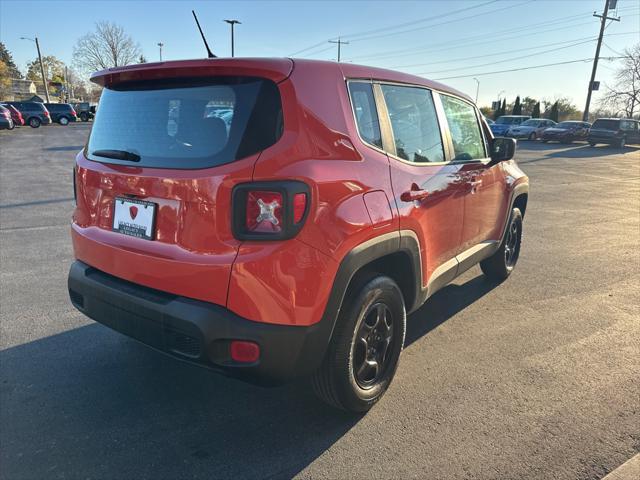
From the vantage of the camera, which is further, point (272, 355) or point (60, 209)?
point (60, 209)

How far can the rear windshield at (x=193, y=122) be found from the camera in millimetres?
2148

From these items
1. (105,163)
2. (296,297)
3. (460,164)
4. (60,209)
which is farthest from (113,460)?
(60,209)

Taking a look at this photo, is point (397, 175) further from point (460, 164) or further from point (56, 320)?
point (56, 320)

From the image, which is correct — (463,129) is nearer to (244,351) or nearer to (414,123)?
(414,123)

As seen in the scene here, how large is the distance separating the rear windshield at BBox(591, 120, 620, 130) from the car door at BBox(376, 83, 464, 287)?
99.8ft

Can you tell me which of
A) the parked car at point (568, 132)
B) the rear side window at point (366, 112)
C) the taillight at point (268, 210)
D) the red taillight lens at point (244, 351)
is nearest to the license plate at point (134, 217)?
the taillight at point (268, 210)

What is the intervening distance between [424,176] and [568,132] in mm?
32544

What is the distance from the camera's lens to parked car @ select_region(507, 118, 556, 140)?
33.4 m

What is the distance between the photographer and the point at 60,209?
7.89 m

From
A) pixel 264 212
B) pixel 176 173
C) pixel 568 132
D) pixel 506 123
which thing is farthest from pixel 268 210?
pixel 506 123

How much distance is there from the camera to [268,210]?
208 cm

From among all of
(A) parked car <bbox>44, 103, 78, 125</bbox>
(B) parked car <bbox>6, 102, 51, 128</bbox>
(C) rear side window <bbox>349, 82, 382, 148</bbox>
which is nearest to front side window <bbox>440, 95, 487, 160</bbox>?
(C) rear side window <bbox>349, 82, 382, 148</bbox>

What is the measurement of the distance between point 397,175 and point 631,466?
191 centimetres

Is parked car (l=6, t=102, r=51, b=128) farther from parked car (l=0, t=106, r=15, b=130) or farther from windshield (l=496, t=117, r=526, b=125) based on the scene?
windshield (l=496, t=117, r=526, b=125)
